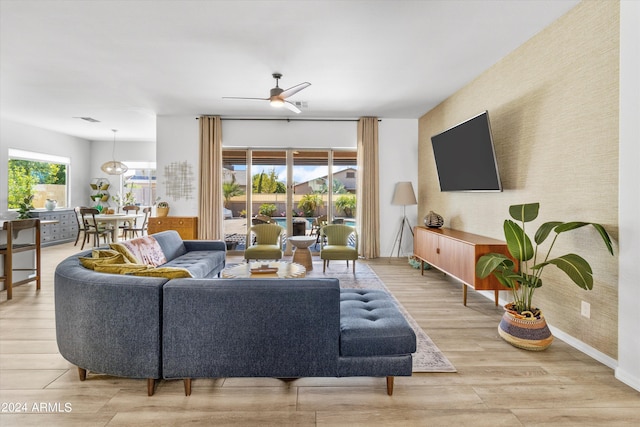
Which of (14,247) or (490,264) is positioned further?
(14,247)

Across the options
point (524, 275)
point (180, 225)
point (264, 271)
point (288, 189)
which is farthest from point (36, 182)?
point (524, 275)

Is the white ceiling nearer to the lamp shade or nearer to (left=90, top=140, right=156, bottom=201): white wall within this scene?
the lamp shade

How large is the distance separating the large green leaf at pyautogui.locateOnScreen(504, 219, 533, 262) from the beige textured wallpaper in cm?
37

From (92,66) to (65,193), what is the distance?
5888 millimetres

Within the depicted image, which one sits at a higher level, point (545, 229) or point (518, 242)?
point (545, 229)

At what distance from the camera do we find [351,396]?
6.41 ft

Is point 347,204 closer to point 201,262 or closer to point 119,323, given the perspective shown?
point 201,262

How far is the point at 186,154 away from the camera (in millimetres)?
6133

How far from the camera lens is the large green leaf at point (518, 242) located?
2.63 m

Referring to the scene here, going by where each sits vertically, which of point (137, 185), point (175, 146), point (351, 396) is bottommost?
point (351, 396)

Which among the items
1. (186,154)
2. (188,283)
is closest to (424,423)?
(188,283)

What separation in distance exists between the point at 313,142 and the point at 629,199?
4891 millimetres

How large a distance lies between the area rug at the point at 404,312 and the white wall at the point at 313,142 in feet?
4.64

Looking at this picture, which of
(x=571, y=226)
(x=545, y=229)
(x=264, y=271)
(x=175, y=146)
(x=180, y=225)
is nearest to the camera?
(x=571, y=226)
